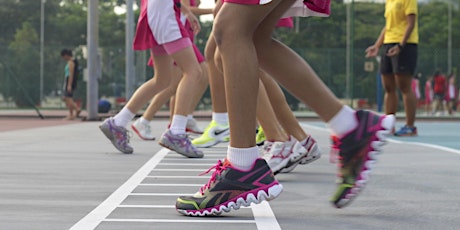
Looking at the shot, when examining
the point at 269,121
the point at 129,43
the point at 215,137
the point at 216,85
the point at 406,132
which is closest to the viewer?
the point at 269,121

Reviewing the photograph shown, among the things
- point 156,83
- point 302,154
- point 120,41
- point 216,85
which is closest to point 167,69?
point 156,83

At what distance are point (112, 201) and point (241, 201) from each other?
0.78m

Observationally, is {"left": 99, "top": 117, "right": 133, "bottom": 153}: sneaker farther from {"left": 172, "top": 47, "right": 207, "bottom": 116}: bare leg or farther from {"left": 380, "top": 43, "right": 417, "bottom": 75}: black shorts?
{"left": 380, "top": 43, "right": 417, "bottom": 75}: black shorts

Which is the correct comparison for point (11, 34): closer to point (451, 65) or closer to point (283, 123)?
point (451, 65)

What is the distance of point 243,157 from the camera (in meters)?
4.14

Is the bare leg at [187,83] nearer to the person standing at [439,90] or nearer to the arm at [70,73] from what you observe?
the arm at [70,73]

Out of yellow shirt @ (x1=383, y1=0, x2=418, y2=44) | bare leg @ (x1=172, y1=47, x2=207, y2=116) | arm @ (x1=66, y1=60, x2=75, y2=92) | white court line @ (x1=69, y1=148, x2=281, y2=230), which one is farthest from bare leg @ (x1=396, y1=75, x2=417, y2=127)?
arm @ (x1=66, y1=60, x2=75, y2=92)

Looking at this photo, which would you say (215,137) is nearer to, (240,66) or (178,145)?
(178,145)

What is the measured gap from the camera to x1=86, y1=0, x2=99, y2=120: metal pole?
19.9 metres

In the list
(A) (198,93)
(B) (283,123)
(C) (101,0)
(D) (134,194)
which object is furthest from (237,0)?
(C) (101,0)

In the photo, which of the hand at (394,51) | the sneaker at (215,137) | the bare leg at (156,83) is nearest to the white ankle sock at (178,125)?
the bare leg at (156,83)

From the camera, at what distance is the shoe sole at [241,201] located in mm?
4047

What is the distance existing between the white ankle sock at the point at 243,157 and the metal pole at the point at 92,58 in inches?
633

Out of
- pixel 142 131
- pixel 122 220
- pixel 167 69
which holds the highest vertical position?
pixel 167 69
